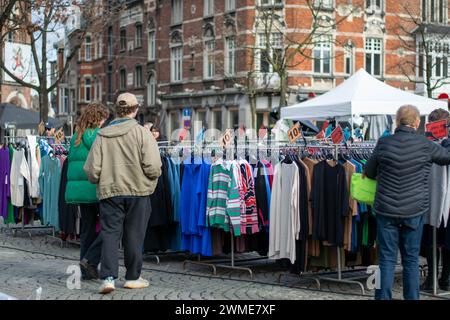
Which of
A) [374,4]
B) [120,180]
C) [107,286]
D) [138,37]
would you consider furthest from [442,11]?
[107,286]

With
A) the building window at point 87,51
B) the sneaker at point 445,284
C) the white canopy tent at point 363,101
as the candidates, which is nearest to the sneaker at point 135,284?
the sneaker at point 445,284

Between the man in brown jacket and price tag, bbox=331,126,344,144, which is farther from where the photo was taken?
price tag, bbox=331,126,344,144

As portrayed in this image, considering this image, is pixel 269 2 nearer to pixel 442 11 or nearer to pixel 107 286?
pixel 442 11

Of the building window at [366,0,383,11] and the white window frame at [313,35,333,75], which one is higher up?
the building window at [366,0,383,11]

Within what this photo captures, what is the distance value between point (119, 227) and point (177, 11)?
3961 centimetres

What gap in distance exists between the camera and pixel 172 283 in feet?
30.8

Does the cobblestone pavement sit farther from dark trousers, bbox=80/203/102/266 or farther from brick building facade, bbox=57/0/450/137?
brick building facade, bbox=57/0/450/137

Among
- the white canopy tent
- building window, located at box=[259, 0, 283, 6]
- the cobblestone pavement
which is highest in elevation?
building window, located at box=[259, 0, 283, 6]

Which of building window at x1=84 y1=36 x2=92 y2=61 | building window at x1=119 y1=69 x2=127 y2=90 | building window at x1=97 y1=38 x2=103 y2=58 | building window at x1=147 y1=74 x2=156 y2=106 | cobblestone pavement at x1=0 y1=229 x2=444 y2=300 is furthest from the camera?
building window at x1=84 y1=36 x2=92 y2=61

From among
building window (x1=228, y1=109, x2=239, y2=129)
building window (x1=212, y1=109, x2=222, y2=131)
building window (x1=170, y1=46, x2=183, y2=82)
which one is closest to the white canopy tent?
building window (x1=228, y1=109, x2=239, y2=129)

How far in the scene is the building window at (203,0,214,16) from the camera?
4331cm

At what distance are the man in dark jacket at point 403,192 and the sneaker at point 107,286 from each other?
2.71 m

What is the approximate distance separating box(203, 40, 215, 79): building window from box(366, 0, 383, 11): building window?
27.6ft
